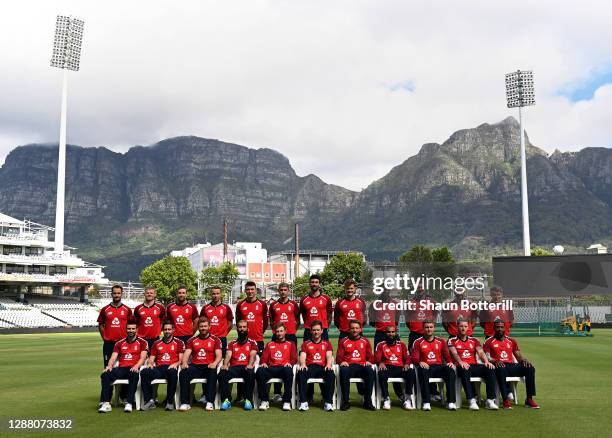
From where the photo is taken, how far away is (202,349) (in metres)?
10.7

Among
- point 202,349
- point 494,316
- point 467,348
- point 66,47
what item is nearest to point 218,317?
point 202,349

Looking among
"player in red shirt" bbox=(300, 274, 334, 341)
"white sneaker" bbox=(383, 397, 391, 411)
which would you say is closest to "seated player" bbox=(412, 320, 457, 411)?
"white sneaker" bbox=(383, 397, 391, 411)

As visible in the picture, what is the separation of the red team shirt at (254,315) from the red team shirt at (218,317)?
356 mm

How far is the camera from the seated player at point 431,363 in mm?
10195

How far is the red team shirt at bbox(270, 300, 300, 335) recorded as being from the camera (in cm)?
1177

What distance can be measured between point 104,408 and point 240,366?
2360 millimetres

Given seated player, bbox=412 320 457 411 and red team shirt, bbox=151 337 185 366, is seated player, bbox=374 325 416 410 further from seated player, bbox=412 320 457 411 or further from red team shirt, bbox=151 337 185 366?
red team shirt, bbox=151 337 185 366

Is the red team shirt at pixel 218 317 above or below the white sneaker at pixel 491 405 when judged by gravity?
above

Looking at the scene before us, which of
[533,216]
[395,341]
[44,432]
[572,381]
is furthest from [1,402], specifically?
[533,216]

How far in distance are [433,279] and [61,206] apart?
2337 inches

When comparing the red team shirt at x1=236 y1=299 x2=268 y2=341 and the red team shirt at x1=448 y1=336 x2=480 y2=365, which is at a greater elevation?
the red team shirt at x1=236 y1=299 x2=268 y2=341

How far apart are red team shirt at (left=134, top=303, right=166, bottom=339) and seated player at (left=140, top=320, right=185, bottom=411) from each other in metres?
0.81

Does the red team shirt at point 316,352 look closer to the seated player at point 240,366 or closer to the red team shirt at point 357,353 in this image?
the red team shirt at point 357,353

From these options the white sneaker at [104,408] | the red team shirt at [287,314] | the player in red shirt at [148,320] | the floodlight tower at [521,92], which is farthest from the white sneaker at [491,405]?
the floodlight tower at [521,92]
